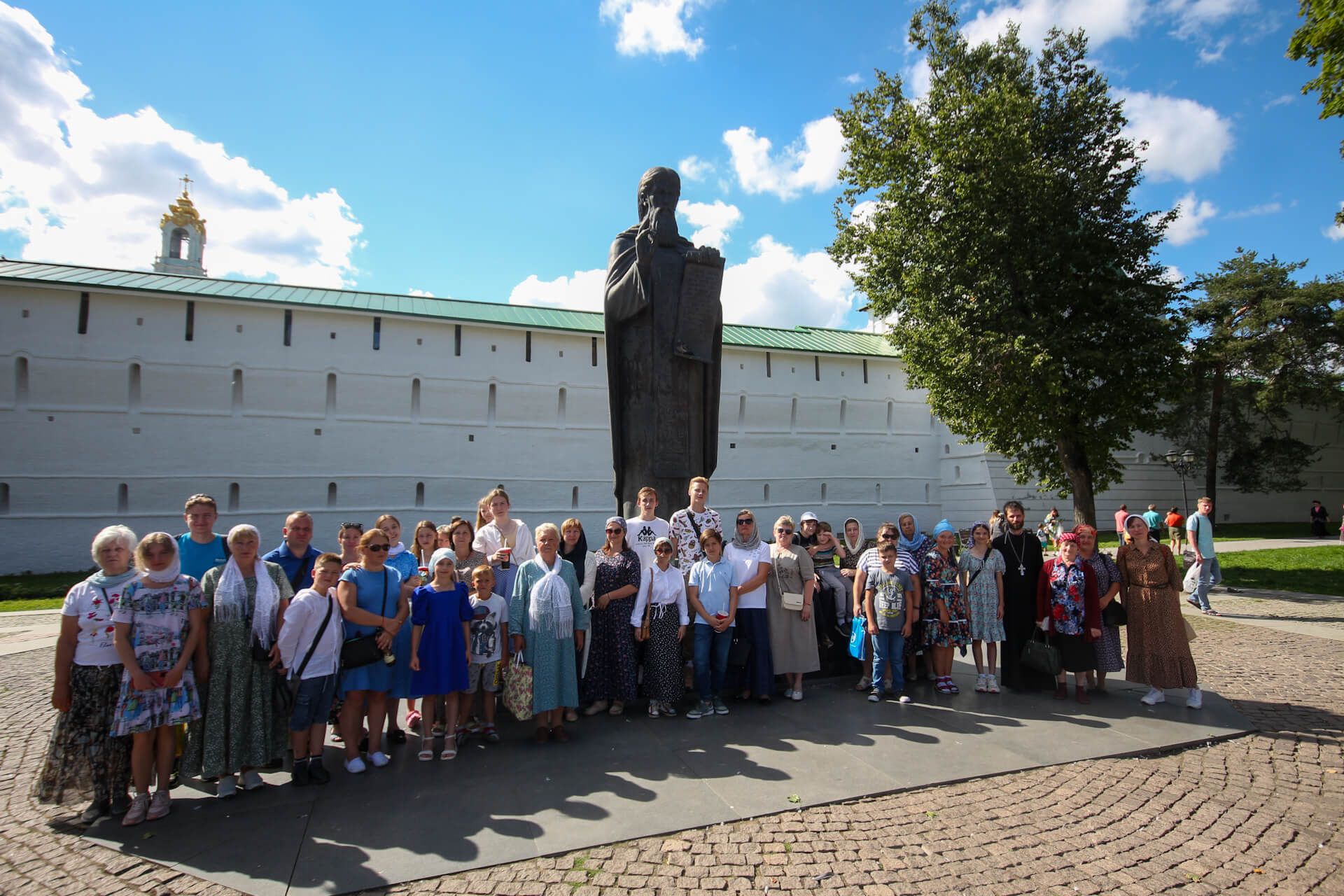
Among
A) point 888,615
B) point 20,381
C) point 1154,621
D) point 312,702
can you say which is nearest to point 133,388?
point 20,381

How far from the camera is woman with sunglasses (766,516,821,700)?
5504 millimetres

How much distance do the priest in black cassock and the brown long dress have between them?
72 cm

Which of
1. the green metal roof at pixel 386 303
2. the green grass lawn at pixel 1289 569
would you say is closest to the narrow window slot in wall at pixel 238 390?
the green metal roof at pixel 386 303

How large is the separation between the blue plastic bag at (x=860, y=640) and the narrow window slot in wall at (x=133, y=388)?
27.8 meters

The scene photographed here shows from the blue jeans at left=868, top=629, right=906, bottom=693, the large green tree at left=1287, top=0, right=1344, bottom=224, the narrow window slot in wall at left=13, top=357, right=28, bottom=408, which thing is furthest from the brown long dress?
the narrow window slot in wall at left=13, top=357, right=28, bottom=408

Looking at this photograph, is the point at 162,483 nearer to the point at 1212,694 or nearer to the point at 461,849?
the point at 461,849

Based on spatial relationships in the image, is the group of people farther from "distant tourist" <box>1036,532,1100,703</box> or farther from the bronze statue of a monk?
the bronze statue of a monk

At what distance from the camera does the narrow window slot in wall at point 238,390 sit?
25.2 m

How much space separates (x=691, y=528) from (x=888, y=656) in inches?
76.7

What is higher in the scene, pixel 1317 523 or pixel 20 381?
pixel 20 381

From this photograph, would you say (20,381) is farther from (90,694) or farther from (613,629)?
(613,629)

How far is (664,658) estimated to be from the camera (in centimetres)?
500

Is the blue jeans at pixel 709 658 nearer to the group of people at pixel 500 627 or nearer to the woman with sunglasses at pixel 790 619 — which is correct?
the group of people at pixel 500 627

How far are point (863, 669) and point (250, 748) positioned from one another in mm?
4666
